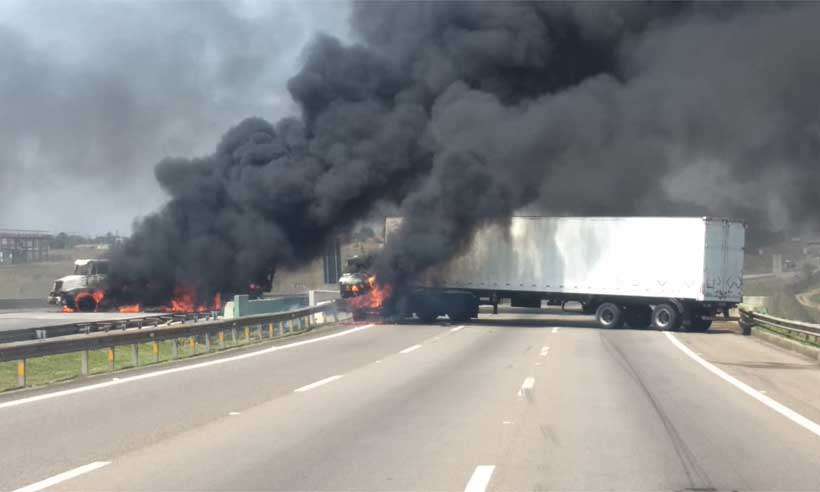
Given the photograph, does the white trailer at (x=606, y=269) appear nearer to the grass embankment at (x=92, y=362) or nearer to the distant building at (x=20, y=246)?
the grass embankment at (x=92, y=362)

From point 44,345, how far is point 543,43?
30.9m

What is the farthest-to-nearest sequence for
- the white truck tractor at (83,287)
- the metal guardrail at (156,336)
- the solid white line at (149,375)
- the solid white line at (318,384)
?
the white truck tractor at (83,287)
the metal guardrail at (156,336)
the solid white line at (318,384)
the solid white line at (149,375)

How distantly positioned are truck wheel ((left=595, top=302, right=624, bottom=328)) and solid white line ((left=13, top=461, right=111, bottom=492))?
26.9m

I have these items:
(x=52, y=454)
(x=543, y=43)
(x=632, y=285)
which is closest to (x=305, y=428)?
(x=52, y=454)

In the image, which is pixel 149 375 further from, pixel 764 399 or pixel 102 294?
pixel 102 294

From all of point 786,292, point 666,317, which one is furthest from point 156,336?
point 786,292

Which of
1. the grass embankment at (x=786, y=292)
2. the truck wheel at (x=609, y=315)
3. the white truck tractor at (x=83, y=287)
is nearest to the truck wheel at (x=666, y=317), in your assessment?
the truck wheel at (x=609, y=315)

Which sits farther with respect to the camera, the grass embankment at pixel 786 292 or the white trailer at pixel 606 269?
the grass embankment at pixel 786 292

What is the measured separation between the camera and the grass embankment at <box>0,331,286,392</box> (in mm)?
19016

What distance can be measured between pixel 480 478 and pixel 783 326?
21.7 meters

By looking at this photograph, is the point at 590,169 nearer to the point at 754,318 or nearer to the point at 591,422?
the point at 754,318

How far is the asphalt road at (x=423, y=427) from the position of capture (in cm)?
805

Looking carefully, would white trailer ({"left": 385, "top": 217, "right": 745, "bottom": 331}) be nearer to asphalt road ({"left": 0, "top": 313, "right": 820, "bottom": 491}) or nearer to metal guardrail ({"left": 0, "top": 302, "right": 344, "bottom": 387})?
metal guardrail ({"left": 0, "top": 302, "right": 344, "bottom": 387})

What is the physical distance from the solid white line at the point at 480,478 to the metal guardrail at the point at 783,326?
17.5 meters
